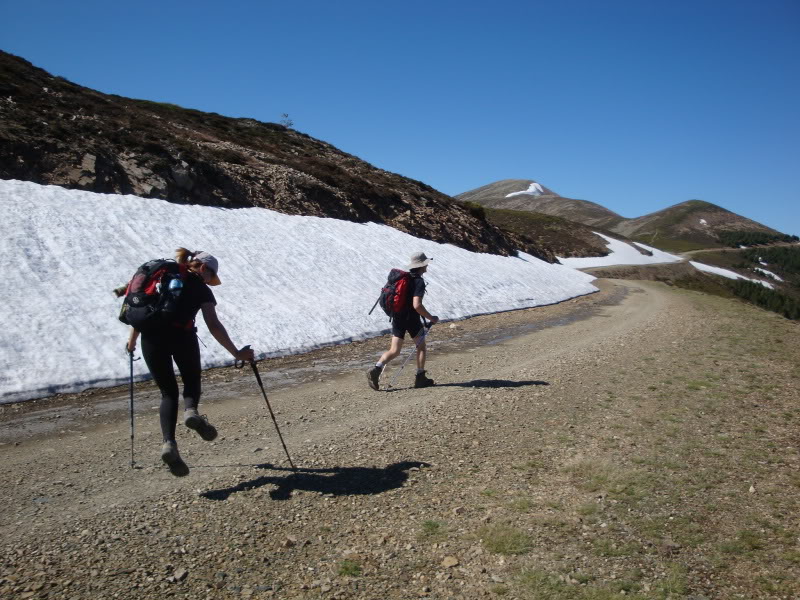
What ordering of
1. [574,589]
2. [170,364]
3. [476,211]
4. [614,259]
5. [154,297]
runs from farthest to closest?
[614,259] → [476,211] → [170,364] → [154,297] → [574,589]

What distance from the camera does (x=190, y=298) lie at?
4918 mm

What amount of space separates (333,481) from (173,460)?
1511 millimetres

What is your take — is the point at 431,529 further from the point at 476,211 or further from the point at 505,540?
the point at 476,211

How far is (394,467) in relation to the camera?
5.62m

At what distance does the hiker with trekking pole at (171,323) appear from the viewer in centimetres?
477

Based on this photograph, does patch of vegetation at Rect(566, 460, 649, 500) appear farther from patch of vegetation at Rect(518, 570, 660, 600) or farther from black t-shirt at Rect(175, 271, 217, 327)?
black t-shirt at Rect(175, 271, 217, 327)

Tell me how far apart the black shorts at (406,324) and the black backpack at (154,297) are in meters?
4.88

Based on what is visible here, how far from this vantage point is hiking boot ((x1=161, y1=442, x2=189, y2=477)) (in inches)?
191

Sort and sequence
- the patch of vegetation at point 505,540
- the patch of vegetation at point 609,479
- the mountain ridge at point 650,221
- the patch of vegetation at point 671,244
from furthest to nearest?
the mountain ridge at point 650,221 → the patch of vegetation at point 671,244 → the patch of vegetation at point 609,479 → the patch of vegetation at point 505,540

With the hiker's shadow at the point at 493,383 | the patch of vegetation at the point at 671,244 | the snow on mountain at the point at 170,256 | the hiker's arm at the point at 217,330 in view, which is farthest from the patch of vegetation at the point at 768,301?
the patch of vegetation at the point at 671,244

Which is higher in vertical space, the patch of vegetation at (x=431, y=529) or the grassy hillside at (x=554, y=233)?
the grassy hillside at (x=554, y=233)

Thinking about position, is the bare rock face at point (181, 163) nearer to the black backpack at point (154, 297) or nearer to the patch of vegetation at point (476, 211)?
the patch of vegetation at point (476, 211)

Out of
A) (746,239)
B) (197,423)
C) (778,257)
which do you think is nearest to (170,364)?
(197,423)

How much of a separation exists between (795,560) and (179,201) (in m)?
21.4
